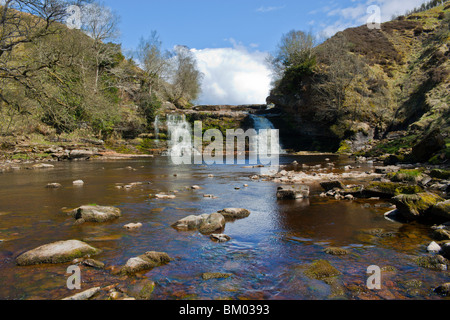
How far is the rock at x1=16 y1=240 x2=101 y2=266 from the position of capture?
4.35 metres

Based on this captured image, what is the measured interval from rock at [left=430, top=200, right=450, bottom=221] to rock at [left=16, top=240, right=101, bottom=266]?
715cm

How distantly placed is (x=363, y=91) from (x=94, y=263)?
40.3m

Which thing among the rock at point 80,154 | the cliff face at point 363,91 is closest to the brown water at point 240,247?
the rock at point 80,154

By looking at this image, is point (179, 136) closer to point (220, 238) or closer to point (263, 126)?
point (263, 126)

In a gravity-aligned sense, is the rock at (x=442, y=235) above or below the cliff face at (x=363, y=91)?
below

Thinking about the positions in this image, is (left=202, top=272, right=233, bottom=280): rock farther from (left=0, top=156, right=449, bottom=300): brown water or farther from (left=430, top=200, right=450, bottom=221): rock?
(left=430, top=200, right=450, bottom=221): rock

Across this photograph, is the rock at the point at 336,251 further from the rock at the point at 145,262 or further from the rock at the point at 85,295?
the rock at the point at 85,295

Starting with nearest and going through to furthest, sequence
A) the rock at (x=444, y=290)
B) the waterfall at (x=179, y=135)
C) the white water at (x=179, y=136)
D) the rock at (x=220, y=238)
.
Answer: the rock at (x=444, y=290)
the rock at (x=220, y=238)
the white water at (x=179, y=136)
the waterfall at (x=179, y=135)

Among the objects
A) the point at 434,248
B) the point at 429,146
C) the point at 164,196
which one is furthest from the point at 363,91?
the point at 434,248

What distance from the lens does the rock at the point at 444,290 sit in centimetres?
337

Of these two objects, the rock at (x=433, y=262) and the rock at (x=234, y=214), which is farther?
the rock at (x=234, y=214)

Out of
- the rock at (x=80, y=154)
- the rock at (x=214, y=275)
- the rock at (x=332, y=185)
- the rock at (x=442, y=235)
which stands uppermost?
the rock at (x=80, y=154)

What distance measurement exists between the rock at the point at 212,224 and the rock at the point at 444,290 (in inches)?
157

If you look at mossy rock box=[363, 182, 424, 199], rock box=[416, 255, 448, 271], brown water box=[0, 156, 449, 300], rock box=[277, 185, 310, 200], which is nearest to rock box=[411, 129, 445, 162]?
mossy rock box=[363, 182, 424, 199]
